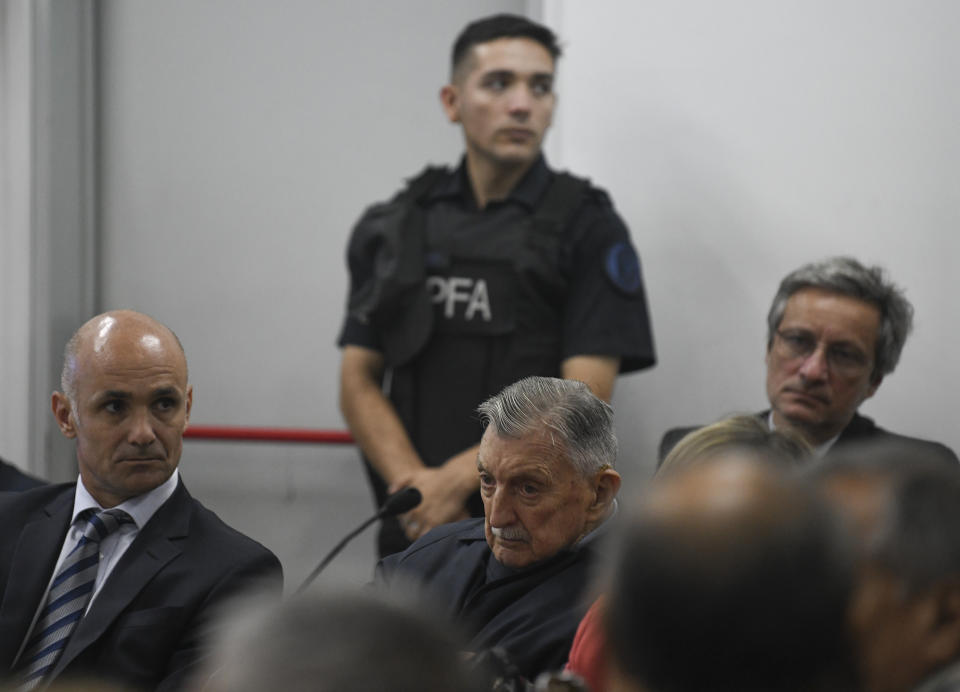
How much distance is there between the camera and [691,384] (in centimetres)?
314

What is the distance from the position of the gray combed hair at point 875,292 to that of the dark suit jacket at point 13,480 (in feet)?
5.31

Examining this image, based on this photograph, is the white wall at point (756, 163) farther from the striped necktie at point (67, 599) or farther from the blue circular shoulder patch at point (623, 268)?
the striped necktie at point (67, 599)

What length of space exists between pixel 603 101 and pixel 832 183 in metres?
0.62

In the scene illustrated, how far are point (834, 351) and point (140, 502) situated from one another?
55.3 inches

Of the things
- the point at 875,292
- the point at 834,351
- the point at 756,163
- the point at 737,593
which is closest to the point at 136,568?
the point at 737,593

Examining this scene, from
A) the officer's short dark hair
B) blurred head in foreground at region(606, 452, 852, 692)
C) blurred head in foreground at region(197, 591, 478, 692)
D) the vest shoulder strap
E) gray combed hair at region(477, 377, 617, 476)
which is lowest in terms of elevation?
gray combed hair at region(477, 377, 617, 476)

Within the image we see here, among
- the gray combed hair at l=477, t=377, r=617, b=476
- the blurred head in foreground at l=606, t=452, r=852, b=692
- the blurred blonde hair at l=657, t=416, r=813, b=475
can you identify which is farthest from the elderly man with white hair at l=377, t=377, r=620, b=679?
the blurred head in foreground at l=606, t=452, r=852, b=692

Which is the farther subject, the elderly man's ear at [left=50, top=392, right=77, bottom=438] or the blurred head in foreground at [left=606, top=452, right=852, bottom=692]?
the elderly man's ear at [left=50, top=392, right=77, bottom=438]

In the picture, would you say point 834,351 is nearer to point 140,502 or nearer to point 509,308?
point 509,308

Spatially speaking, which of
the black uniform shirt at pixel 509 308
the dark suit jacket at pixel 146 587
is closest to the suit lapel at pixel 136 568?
the dark suit jacket at pixel 146 587

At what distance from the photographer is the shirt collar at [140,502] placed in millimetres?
1957

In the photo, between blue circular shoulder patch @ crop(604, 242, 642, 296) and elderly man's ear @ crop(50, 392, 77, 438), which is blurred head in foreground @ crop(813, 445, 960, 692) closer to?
elderly man's ear @ crop(50, 392, 77, 438)

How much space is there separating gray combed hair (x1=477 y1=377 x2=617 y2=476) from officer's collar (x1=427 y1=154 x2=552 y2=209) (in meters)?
1.06

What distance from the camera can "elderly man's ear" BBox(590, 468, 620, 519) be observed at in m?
1.85
